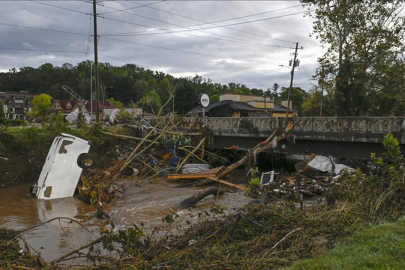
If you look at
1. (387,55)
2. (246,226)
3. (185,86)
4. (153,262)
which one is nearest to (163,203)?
(246,226)

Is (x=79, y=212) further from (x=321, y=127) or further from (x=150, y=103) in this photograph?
(x=321, y=127)

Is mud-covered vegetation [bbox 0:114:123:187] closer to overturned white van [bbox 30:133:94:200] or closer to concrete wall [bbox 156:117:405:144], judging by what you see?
overturned white van [bbox 30:133:94:200]

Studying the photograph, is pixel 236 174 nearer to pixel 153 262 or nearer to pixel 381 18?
pixel 381 18

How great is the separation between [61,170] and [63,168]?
10 centimetres

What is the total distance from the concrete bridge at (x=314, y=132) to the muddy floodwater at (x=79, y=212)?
536cm

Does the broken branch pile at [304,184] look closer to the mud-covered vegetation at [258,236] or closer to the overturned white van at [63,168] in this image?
the mud-covered vegetation at [258,236]

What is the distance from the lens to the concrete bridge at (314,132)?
53.7 feet

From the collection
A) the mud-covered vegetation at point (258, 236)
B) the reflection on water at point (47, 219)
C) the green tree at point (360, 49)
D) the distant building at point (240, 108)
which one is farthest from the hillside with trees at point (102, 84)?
the mud-covered vegetation at point (258, 236)

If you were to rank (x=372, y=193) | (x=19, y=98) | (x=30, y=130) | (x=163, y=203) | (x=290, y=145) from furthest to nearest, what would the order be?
(x=19, y=98) → (x=290, y=145) → (x=30, y=130) → (x=163, y=203) → (x=372, y=193)

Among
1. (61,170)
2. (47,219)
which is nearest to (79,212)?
(47,219)

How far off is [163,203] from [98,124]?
8241mm

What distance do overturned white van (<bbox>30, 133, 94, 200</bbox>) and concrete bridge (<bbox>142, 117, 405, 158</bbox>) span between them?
987 centimetres

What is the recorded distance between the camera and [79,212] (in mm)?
13000

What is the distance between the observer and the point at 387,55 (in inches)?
969
